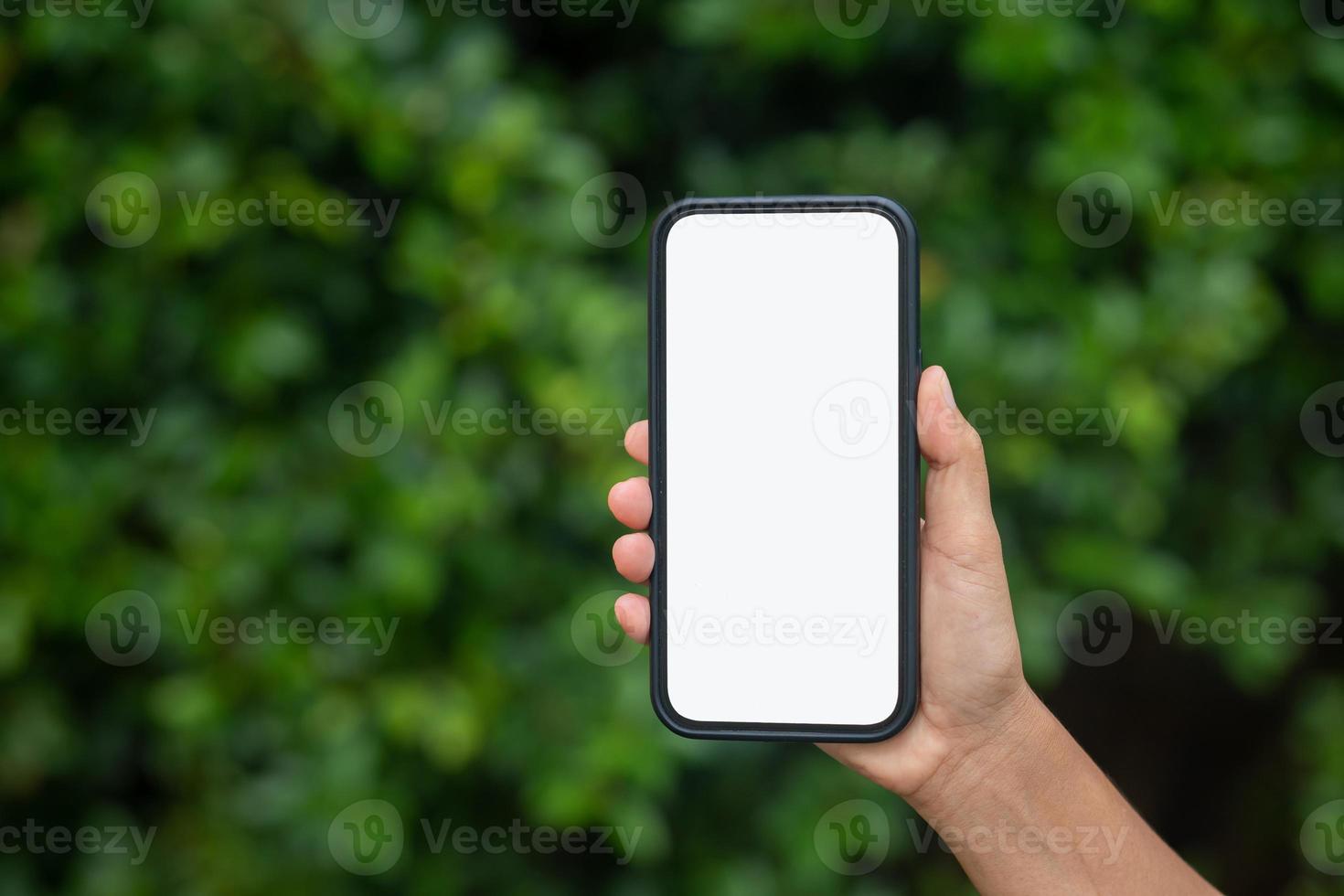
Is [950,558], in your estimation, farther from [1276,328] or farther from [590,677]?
[1276,328]

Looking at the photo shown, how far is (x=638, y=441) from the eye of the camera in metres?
0.81

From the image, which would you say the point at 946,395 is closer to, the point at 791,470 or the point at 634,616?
the point at 791,470

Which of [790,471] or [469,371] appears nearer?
[790,471]

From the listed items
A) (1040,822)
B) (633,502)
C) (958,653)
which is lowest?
(1040,822)

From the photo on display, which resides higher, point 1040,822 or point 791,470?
point 791,470

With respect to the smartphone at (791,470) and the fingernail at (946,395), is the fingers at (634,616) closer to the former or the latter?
the smartphone at (791,470)

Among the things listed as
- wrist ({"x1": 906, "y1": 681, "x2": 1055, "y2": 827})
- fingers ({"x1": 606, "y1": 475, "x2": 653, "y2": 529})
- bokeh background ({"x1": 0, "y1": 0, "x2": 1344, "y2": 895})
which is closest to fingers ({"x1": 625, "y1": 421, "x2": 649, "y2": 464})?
fingers ({"x1": 606, "y1": 475, "x2": 653, "y2": 529})

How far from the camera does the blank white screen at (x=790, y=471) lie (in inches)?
29.3

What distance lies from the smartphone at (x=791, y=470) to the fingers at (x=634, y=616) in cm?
2

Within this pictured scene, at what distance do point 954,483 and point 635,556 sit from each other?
0.80 ft

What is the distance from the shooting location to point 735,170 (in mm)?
1164

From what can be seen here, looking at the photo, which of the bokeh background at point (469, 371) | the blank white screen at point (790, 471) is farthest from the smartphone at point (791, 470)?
the bokeh background at point (469, 371)

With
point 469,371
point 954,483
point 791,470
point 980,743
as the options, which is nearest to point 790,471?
point 791,470

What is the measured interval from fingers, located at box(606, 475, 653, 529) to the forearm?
29 centimetres
